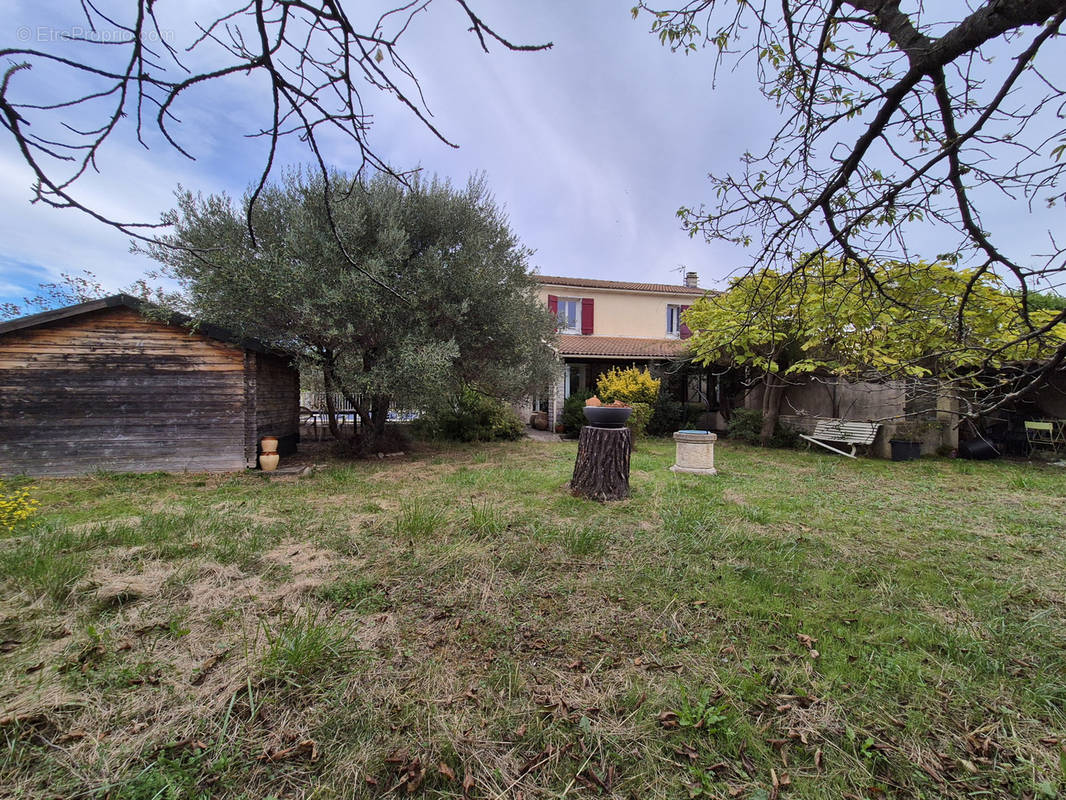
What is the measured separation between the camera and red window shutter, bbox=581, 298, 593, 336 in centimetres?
1664

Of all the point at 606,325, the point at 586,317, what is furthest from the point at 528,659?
the point at 606,325

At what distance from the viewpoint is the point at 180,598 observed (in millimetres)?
2766

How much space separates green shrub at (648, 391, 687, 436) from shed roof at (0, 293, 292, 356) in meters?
11.0

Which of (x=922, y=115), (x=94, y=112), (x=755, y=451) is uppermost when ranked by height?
(x=922, y=115)

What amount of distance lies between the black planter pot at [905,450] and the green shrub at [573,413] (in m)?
7.88

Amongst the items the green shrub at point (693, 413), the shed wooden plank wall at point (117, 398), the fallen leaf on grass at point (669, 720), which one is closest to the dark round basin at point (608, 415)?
the fallen leaf on grass at point (669, 720)

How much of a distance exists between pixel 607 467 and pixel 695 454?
10.1ft

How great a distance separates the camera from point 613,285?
17.3 metres

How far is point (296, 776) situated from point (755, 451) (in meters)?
11.6

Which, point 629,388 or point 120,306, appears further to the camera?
point 629,388

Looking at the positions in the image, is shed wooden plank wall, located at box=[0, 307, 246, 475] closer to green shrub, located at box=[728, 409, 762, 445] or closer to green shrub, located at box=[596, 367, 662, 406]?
green shrub, located at box=[596, 367, 662, 406]

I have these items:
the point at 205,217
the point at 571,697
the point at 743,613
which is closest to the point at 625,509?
the point at 743,613

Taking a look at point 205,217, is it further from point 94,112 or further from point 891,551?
point 891,551

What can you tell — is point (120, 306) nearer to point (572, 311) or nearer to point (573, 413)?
point (573, 413)
